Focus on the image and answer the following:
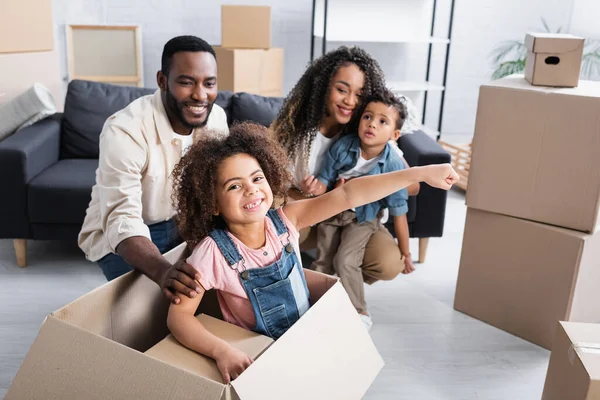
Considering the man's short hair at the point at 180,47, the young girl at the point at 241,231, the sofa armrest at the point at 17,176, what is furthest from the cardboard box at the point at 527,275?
the sofa armrest at the point at 17,176

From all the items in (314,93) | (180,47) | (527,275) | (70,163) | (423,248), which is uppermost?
(180,47)

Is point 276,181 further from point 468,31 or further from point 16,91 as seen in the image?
point 468,31

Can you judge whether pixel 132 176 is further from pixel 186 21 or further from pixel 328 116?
pixel 186 21

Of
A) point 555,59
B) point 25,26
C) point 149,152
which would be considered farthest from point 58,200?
point 555,59

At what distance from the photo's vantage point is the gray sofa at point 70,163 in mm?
2510

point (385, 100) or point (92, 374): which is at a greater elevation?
point (385, 100)

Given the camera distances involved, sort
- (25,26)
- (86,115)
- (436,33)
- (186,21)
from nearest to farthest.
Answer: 1. (25,26)
2. (86,115)
3. (186,21)
4. (436,33)

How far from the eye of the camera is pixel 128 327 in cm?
138

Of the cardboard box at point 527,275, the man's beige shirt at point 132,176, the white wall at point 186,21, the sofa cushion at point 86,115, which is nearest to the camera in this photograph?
the man's beige shirt at point 132,176

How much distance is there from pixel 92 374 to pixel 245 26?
9.85 feet

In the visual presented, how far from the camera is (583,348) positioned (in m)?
1.53

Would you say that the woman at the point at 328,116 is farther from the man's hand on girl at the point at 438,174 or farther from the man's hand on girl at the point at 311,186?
the man's hand on girl at the point at 438,174

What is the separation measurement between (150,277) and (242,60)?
2.51 m

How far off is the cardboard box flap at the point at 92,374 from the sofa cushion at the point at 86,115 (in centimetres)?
194
